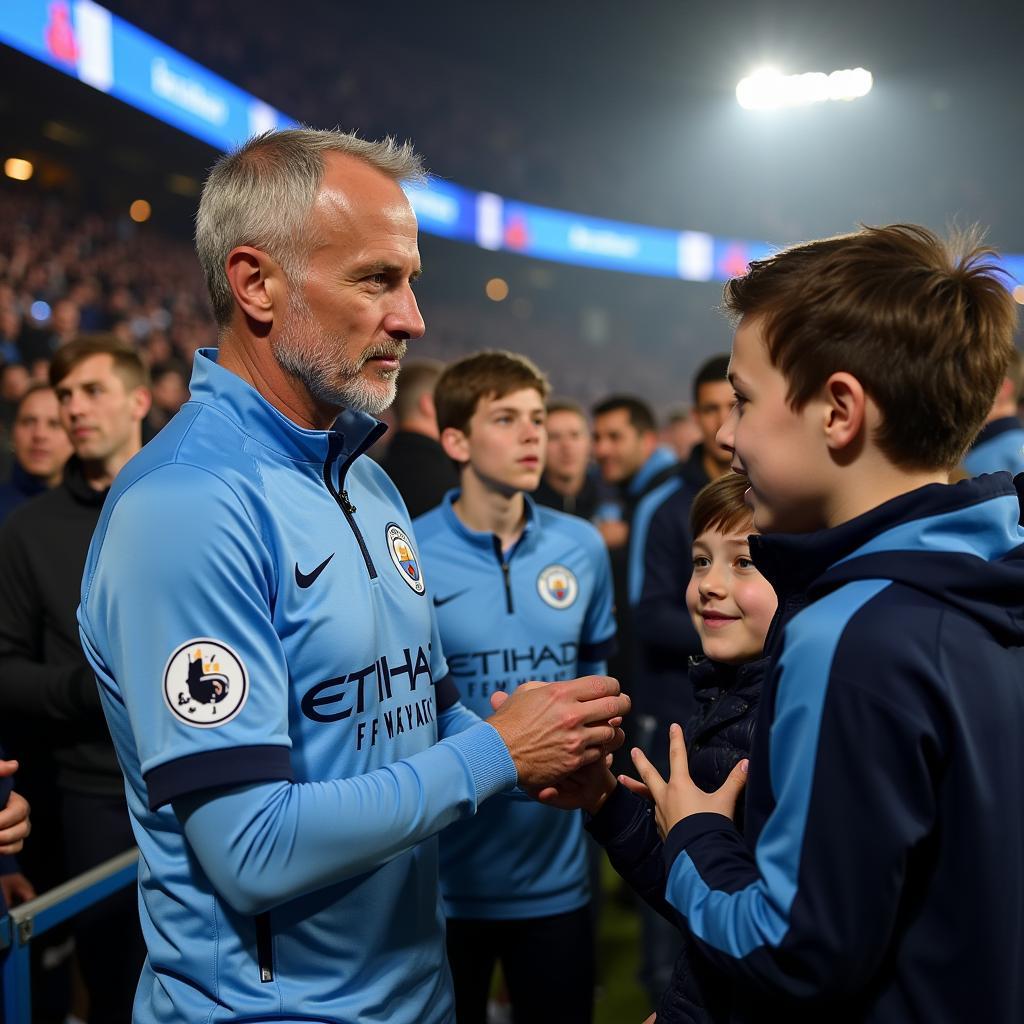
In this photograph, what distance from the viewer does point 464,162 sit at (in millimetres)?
18906

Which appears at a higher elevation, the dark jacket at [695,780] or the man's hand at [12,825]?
the dark jacket at [695,780]

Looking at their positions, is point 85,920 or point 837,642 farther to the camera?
point 85,920

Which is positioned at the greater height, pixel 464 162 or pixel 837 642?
pixel 464 162

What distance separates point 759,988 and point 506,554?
1611 millimetres

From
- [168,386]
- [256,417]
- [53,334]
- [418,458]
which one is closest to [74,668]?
[418,458]

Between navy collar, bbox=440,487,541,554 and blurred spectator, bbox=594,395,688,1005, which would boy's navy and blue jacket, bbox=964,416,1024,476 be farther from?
navy collar, bbox=440,487,541,554

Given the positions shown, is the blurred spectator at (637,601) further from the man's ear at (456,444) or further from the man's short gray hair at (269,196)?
the man's short gray hair at (269,196)

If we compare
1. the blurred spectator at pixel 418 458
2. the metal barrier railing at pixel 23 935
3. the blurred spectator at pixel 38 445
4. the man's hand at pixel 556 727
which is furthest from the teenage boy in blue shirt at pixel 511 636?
the blurred spectator at pixel 38 445

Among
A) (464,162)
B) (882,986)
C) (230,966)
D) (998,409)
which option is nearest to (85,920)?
(230,966)

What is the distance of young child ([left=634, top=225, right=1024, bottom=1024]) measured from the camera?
88 centimetres

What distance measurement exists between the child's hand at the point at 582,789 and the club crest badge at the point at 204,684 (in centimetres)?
49

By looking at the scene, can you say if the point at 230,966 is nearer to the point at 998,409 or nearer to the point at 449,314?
the point at 998,409

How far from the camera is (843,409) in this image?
98cm

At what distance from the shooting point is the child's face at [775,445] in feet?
3.30
